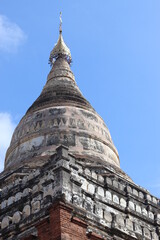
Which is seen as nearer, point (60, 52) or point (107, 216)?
point (107, 216)

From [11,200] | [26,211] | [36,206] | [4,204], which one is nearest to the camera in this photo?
[36,206]

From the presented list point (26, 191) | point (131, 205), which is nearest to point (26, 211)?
point (26, 191)

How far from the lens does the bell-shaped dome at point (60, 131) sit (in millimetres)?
25094

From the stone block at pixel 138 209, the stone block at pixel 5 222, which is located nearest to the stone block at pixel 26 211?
the stone block at pixel 5 222

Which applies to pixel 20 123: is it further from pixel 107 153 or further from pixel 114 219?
pixel 114 219

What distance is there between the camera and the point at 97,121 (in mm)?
28391

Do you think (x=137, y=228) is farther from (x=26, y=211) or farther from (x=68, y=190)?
(x=26, y=211)

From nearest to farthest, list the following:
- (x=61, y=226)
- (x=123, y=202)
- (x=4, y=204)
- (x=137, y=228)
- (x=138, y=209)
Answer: (x=61, y=226)
(x=137, y=228)
(x=4, y=204)
(x=123, y=202)
(x=138, y=209)

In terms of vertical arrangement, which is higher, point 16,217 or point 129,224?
point 129,224

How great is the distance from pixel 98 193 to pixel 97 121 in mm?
11043

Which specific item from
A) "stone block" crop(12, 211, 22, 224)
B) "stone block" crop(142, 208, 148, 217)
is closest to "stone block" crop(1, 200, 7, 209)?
"stone block" crop(12, 211, 22, 224)

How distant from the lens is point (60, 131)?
25.8 metres

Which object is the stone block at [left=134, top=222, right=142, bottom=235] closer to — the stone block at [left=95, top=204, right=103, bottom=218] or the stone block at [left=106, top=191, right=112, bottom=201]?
the stone block at [left=106, top=191, right=112, bottom=201]

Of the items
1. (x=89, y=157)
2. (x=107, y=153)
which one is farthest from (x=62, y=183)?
(x=107, y=153)
